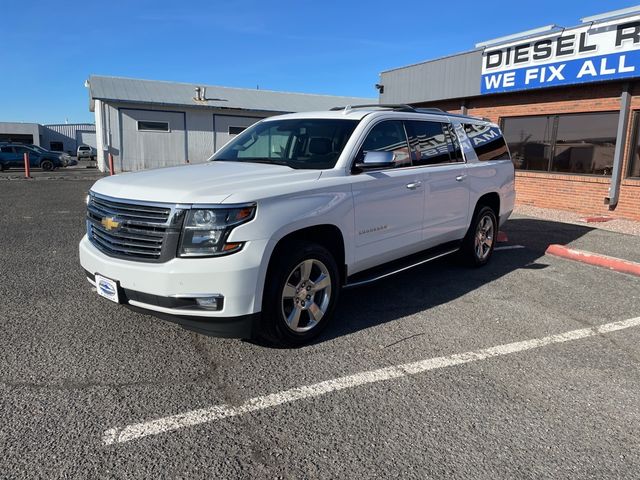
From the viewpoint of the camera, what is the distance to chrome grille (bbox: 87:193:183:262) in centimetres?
332

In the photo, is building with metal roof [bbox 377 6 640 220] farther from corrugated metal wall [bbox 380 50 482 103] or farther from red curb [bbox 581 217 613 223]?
red curb [bbox 581 217 613 223]

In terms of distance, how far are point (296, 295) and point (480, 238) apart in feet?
11.5

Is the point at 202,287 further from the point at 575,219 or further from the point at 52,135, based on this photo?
the point at 52,135

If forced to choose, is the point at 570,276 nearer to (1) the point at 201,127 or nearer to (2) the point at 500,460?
A: (2) the point at 500,460

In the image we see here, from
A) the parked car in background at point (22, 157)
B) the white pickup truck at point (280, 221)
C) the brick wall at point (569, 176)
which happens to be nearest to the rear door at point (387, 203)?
the white pickup truck at point (280, 221)

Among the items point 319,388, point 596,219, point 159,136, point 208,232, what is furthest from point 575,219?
point 159,136

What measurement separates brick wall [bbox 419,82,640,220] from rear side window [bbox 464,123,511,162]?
5.53 m

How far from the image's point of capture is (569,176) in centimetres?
1188

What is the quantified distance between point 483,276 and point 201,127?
24.6 metres

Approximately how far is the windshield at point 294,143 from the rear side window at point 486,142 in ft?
7.36

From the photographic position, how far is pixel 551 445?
2705mm

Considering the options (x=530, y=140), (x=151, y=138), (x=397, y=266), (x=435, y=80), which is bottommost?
(x=397, y=266)

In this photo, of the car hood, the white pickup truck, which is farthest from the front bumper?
the car hood

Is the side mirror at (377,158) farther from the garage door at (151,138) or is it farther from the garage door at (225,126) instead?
the garage door at (225,126)
